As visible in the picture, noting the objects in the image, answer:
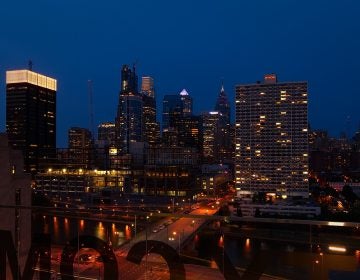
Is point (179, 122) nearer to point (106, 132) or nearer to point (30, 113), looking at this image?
point (106, 132)

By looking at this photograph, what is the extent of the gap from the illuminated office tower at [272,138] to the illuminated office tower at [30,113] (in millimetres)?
22666

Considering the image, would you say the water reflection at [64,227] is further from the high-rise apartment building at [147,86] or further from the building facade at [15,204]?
the high-rise apartment building at [147,86]

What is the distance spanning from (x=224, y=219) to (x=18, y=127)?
184ft

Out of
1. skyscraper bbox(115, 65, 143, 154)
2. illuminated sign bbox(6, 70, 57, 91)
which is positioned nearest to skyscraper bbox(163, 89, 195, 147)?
skyscraper bbox(115, 65, 143, 154)

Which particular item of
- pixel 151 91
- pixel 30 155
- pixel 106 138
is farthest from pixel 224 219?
pixel 151 91

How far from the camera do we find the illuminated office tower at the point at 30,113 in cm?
5375

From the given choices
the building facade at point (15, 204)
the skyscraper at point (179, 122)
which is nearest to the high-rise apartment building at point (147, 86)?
the skyscraper at point (179, 122)

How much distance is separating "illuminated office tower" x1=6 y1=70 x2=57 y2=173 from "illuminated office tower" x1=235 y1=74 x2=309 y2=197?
2267cm

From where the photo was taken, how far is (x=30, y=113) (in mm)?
56000

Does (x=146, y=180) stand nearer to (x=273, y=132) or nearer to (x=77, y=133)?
(x=273, y=132)

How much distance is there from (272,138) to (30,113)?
30672mm

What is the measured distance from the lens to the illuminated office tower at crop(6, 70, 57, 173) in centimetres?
5375

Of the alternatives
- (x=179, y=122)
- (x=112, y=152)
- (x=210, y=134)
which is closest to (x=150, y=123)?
(x=179, y=122)

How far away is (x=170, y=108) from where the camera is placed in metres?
88.1
